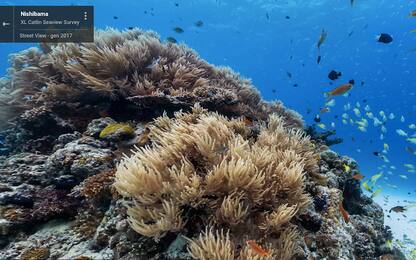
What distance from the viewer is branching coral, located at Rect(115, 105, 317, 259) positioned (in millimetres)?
3217

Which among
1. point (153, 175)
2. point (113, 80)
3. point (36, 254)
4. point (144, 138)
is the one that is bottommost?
point (36, 254)

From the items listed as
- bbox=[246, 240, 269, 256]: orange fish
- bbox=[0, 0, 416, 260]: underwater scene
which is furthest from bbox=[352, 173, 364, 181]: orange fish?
bbox=[246, 240, 269, 256]: orange fish

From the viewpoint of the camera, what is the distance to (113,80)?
6.70m

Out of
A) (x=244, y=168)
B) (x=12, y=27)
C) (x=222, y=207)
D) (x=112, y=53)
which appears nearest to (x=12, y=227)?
(x=222, y=207)

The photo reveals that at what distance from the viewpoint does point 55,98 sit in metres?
6.95

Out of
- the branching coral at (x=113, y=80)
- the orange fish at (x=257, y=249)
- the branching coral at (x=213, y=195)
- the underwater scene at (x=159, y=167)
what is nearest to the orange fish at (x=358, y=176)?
the underwater scene at (x=159, y=167)

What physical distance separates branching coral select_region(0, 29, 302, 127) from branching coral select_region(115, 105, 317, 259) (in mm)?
2739

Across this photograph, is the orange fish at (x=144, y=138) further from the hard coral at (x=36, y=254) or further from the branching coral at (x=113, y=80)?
the hard coral at (x=36, y=254)

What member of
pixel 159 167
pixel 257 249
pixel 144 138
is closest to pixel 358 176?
pixel 144 138

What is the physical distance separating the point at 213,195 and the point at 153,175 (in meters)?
0.73

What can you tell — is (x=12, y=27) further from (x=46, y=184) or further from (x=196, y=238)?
(x=196, y=238)

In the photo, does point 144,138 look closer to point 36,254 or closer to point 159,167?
point 159,167

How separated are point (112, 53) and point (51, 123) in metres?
2.11

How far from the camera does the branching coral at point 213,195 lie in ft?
10.6
